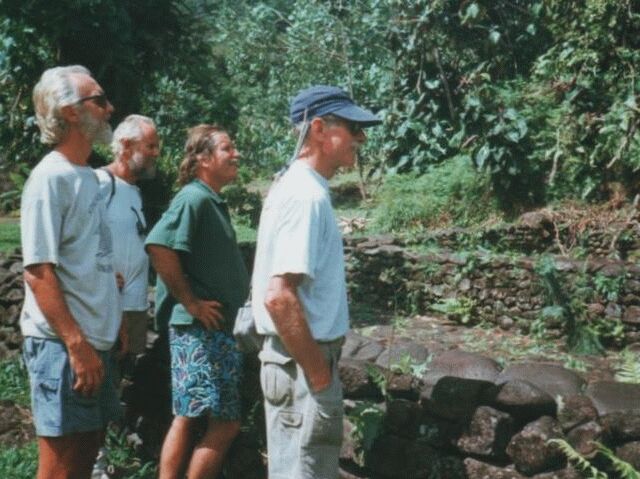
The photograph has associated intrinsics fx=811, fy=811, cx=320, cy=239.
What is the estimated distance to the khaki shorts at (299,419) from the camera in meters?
2.59

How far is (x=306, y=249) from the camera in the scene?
8.20ft

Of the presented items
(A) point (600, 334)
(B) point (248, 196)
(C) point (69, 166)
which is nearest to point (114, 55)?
(A) point (600, 334)

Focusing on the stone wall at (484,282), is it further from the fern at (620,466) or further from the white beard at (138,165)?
the fern at (620,466)

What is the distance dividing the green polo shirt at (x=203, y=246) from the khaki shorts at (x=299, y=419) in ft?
2.47

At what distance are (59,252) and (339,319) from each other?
37.8 inches

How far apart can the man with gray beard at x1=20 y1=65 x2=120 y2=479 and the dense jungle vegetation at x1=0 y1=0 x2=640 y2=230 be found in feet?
18.8

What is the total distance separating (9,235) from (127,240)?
11472mm

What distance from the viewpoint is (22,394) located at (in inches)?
228

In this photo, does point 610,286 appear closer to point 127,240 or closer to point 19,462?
point 127,240

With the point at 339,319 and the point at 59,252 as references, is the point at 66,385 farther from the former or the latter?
the point at 339,319

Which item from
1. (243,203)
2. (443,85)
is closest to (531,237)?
(443,85)

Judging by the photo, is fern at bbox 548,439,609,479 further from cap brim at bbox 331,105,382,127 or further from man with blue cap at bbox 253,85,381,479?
cap brim at bbox 331,105,382,127

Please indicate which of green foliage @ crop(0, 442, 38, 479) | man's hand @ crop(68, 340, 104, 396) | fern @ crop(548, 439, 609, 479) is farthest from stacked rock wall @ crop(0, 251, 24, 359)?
fern @ crop(548, 439, 609, 479)

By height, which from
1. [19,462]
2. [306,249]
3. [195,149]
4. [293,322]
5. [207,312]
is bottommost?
[19,462]
